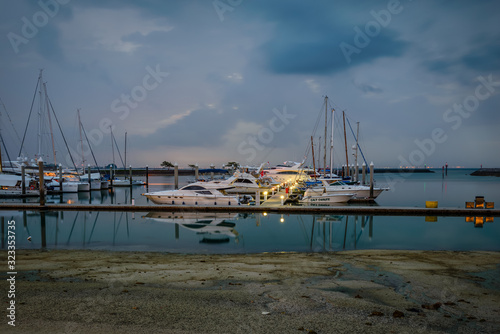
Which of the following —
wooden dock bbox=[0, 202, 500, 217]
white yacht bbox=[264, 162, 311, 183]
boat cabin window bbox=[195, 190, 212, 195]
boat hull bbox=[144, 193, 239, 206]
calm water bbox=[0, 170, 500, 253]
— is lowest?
calm water bbox=[0, 170, 500, 253]

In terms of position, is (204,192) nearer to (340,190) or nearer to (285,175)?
(340,190)

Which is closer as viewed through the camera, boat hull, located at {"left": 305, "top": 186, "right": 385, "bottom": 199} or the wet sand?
the wet sand

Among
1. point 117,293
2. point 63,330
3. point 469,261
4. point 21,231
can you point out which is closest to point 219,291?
point 117,293

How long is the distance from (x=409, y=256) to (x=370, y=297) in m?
6.07

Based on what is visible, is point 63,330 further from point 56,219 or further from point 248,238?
point 56,219

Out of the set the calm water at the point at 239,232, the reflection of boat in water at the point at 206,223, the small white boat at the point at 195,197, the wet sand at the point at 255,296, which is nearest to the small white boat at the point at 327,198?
the calm water at the point at 239,232

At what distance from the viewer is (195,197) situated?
91.9 ft

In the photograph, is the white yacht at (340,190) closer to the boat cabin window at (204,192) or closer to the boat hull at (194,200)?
the boat hull at (194,200)

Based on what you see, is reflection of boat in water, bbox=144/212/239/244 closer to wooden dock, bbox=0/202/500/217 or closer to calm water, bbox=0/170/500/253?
calm water, bbox=0/170/500/253

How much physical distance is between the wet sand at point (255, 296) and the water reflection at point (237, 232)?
Result: 547 cm

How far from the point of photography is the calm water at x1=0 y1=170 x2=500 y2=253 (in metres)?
16.7

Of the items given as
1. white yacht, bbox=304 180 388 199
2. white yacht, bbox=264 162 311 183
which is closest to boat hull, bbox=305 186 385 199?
white yacht, bbox=304 180 388 199

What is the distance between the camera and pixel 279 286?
7.68m

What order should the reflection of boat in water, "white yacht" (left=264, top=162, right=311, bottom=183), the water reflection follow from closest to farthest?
the water reflection
the reflection of boat in water
"white yacht" (left=264, top=162, right=311, bottom=183)
